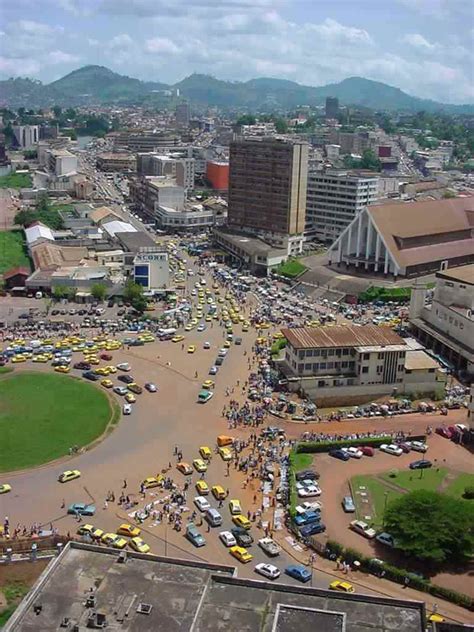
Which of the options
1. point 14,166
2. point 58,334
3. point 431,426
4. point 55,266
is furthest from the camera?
point 14,166

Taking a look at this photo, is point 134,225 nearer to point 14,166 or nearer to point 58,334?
point 58,334

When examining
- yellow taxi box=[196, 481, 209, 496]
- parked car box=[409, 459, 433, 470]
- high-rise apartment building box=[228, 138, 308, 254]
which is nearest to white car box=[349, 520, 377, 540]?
parked car box=[409, 459, 433, 470]

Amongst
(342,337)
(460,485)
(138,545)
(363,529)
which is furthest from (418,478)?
(138,545)

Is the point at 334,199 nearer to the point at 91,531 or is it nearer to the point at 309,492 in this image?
the point at 309,492

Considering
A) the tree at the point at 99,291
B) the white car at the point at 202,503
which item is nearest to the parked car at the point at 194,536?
the white car at the point at 202,503

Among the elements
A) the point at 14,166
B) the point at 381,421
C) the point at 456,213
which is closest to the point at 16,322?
the point at 381,421

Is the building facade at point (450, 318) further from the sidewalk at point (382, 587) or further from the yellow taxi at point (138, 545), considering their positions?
the yellow taxi at point (138, 545)
